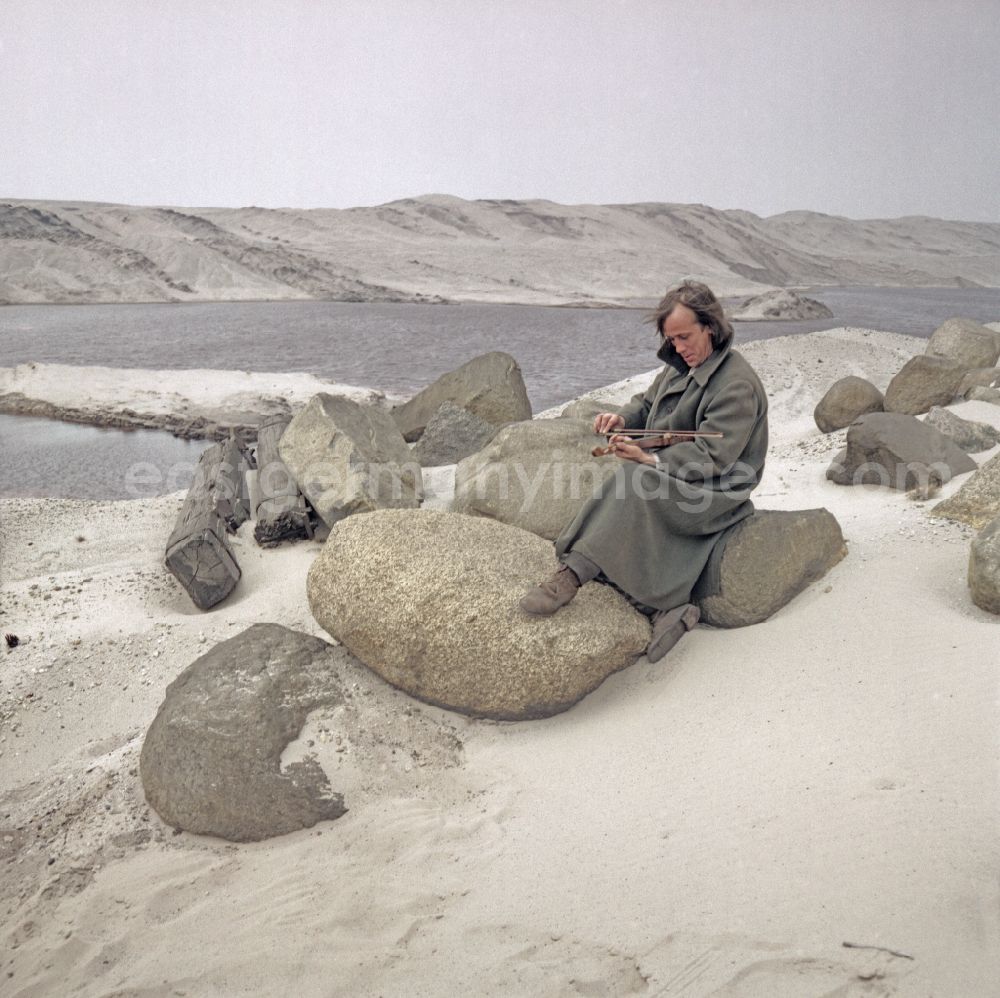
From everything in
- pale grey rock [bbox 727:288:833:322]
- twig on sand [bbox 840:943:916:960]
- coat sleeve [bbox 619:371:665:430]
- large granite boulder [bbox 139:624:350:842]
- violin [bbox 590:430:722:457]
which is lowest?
large granite boulder [bbox 139:624:350:842]

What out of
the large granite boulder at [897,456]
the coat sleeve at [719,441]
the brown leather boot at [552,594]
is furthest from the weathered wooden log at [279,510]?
the large granite boulder at [897,456]

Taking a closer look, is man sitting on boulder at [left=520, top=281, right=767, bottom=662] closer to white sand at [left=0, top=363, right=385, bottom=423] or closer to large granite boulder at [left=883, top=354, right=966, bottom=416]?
large granite boulder at [left=883, top=354, right=966, bottom=416]

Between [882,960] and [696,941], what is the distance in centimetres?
49

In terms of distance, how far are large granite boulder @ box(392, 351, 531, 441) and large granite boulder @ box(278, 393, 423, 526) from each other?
1.75 metres

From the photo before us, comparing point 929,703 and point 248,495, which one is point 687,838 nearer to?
point 929,703

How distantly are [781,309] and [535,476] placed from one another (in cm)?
2463

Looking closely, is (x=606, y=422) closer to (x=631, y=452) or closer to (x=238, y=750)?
(x=631, y=452)

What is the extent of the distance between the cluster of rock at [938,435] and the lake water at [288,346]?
5.58 m

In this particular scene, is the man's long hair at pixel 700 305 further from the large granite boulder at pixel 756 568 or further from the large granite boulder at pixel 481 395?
the large granite boulder at pixel 481 395

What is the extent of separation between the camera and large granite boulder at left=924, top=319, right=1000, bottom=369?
407 inches

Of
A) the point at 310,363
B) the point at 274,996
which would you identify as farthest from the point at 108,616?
the point at 310,363

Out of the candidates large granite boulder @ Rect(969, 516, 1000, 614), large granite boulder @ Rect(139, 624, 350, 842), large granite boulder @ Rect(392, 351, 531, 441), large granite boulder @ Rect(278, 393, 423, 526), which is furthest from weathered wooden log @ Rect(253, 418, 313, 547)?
large granite boulder @ Rect(969, 516, 1000, 614)

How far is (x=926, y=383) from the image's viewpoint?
8367 millimetres

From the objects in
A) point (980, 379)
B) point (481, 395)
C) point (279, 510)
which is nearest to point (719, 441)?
point (279, 510)
